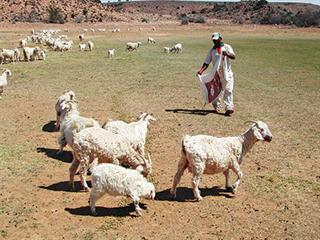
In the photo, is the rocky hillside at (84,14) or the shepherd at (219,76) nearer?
the shepherd at (219,76)

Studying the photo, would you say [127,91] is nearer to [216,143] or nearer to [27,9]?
[216,143]

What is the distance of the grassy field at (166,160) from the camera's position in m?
8.06

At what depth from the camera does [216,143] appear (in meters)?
9.16

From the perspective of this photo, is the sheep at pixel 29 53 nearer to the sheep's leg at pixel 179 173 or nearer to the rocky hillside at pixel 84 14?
the sheep's leg at pixel 179 173

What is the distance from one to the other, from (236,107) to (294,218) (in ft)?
31.5

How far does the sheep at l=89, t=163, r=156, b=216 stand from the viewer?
798 cm

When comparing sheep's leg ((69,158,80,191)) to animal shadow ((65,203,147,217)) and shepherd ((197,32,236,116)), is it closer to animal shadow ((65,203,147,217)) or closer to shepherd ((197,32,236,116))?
animal shadow ((65,203,147,217))

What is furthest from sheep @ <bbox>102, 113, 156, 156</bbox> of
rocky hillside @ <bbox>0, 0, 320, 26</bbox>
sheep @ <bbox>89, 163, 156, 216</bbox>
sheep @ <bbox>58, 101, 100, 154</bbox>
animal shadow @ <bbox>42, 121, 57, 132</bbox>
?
rocky hillside @ <bbox>0, 0, 320, 26</bbox>

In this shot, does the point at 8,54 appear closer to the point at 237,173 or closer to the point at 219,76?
the point at 219,76

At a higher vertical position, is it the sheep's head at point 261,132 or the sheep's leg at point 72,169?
the sheep's head at point 261,132

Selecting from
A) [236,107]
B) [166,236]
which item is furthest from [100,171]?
[236,107]

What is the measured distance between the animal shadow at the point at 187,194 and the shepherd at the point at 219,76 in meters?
6.84

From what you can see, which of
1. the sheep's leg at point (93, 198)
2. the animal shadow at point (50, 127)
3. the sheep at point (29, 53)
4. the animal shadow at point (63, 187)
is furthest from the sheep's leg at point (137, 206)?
the sheep at point (29, 53)

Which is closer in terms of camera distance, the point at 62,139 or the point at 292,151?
the point at 62,139
